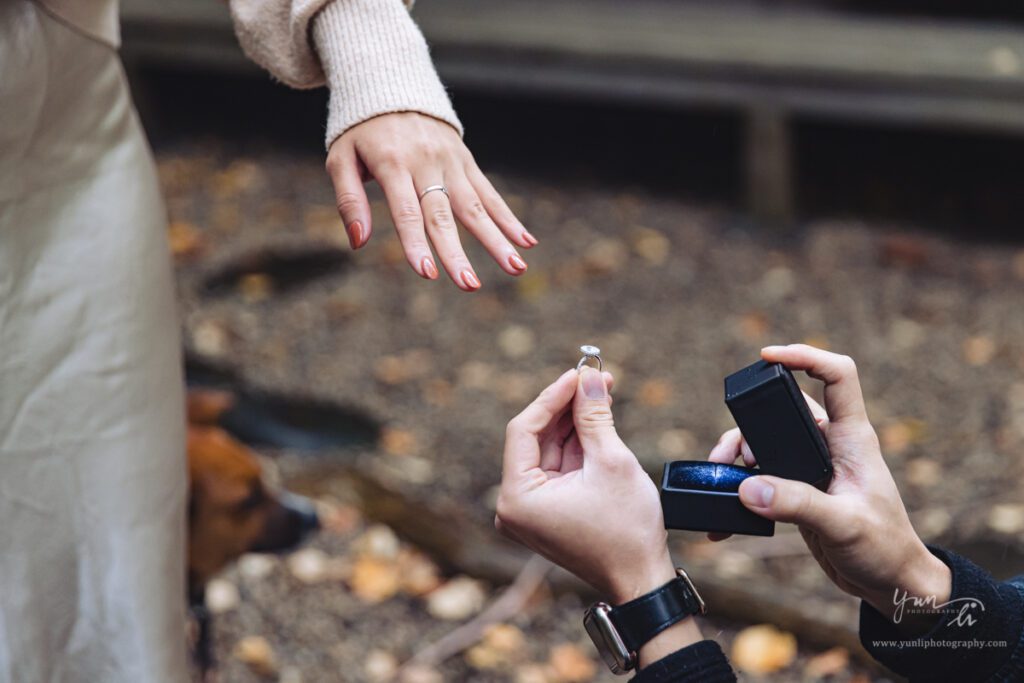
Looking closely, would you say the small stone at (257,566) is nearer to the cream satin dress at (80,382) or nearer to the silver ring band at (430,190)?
the cream satin dress at (80,382)

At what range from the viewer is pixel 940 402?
3871 mm

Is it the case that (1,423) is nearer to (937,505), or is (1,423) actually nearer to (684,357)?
(937,505)

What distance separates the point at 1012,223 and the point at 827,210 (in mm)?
824

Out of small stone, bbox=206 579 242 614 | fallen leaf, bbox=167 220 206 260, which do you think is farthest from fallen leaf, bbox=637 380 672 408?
fallen leaf, bbox=167 220 206 260

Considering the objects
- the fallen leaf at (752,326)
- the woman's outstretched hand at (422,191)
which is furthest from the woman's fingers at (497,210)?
the fallen leaf at (752,326)

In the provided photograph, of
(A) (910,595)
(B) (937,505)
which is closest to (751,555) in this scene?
(B) (937,505)

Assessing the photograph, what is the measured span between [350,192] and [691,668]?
0.70m

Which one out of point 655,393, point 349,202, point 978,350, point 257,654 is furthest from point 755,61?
point 349,202

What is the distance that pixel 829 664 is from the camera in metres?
2.64

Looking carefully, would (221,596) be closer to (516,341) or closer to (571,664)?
(571,664)

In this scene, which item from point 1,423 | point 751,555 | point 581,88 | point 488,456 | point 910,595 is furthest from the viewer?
point 581,88

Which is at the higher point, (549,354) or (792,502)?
(792,502)

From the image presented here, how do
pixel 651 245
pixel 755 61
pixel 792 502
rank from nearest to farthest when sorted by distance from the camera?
pixel 792 502 < pixel 755 61 < pixel 651 245

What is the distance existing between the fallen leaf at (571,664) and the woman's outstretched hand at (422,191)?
64.6 inches
